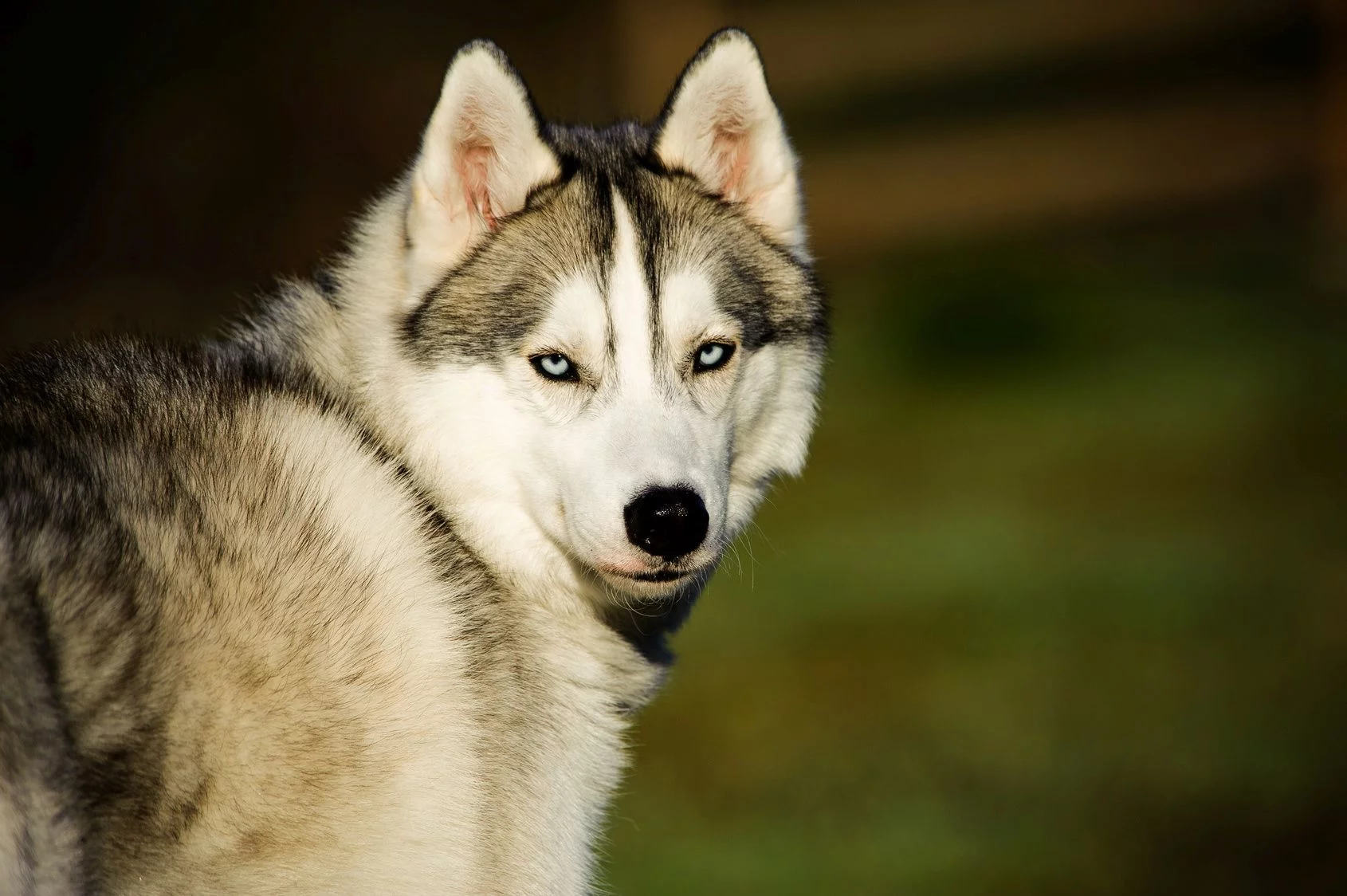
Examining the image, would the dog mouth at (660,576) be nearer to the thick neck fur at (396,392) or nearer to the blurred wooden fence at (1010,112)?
the thick neck fur at (396,392)

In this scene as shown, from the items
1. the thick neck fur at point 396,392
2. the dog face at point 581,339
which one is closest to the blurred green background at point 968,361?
the thick neck fur at point 396,392

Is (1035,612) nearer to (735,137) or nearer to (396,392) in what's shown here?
(735,137)

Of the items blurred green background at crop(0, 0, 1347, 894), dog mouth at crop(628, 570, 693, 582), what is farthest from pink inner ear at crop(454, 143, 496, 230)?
blurred green background at crop(0, 0, 1347, 894)

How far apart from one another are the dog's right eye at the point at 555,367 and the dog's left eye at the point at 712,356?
0.35 m

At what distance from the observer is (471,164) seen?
12.4 feet

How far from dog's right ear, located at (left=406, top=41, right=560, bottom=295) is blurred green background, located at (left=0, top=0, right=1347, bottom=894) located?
3.89m

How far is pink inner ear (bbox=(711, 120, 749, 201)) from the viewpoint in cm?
406

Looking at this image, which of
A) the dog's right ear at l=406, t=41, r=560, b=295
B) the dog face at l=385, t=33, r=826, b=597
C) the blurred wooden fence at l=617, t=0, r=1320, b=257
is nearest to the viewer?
the dog face at l=385, t=33, r=826, b=597

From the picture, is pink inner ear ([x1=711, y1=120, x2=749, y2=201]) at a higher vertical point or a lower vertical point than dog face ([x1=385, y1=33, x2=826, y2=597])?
higher

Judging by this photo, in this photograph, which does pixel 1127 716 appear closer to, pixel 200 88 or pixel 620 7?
pixel 620 7

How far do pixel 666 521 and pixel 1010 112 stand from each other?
12302 millimetres

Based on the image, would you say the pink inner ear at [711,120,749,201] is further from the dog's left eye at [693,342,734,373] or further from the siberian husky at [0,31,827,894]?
the dog's left eye at [693,342,734,373]

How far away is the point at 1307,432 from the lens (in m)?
11.9

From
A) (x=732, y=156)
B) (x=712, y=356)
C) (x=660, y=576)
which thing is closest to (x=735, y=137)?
(x=732, y=156)
